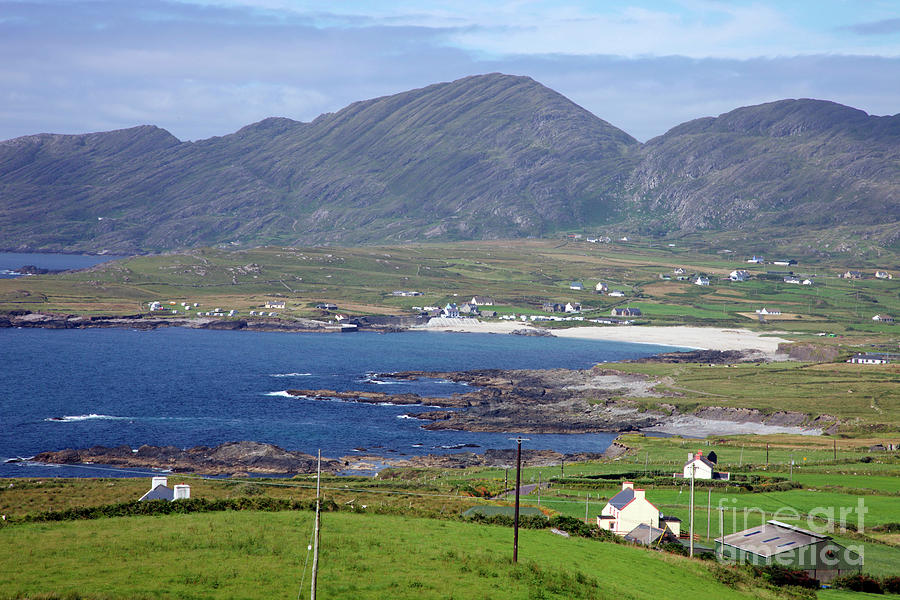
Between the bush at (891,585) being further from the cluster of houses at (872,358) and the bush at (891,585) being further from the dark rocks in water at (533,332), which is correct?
the dark rocks in water at (533,332)

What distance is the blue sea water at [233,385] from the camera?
76.6m

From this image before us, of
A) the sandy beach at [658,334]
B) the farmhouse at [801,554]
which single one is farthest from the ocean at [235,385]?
the farmhouse at [801,554]

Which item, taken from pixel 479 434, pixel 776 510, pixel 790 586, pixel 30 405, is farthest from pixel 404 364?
pixel 790 586

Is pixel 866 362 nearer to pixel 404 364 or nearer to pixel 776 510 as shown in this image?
pixel 404 364

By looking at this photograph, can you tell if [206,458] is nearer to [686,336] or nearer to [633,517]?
[633,517]

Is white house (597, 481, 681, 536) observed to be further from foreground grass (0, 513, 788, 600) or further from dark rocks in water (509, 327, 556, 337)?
dark rocks in water (509, 327, 556, 337)

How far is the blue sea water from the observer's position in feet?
251

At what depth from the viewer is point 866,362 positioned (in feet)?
403

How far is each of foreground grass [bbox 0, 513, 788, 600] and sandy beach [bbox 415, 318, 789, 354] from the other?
119 m

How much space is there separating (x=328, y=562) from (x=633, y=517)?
58.9ft

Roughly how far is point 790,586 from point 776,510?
13911 millimetres

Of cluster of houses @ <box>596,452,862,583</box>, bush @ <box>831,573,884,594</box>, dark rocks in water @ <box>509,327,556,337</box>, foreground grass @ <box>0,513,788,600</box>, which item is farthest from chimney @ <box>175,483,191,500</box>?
dark rocks in water @ <box>509,327,556,337</box>

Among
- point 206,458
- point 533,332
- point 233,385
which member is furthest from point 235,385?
point 533,332

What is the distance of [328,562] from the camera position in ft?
85.5
